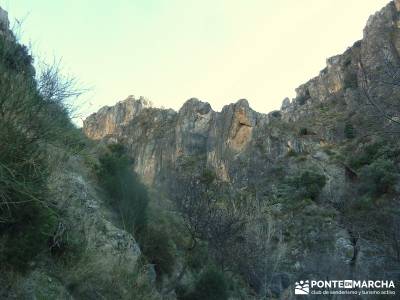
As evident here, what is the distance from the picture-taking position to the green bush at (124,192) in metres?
15.0

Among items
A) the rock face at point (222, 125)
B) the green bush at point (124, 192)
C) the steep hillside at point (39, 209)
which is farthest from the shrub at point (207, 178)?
the steep hillside at point (39, 209)

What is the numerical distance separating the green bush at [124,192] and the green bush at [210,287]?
288cm

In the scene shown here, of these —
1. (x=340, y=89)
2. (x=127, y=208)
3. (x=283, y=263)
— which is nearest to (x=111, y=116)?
(x=340, y=89)

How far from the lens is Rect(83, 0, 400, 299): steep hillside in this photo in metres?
16.8

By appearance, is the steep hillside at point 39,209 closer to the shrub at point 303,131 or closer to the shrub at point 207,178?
the shrub at point 207,178

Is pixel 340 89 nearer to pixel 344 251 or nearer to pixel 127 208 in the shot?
pixel 344 251

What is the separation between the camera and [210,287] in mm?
12938

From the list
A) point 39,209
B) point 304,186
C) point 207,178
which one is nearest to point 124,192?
point 39,209

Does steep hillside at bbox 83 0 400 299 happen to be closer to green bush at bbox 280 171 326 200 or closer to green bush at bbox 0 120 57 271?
green bush at bbox 280 171 326 200

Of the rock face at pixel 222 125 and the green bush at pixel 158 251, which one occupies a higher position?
the rock face at pixel 222 125

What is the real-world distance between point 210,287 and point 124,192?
4.83 m

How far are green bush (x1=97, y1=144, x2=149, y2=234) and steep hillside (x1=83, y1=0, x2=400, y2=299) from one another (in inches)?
69.3

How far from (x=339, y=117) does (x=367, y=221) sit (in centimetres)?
3095

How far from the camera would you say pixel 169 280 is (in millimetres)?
14648
